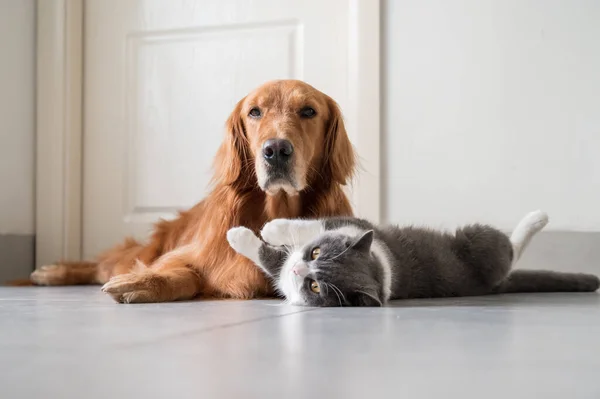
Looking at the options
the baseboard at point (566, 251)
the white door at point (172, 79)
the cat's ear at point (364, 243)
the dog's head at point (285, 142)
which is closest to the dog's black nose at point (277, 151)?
the dog's head at point (285, 142)

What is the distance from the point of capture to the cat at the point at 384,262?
163cm

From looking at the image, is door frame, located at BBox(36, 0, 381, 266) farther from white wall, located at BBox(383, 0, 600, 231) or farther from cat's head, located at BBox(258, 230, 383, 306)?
cat's head, located at BBox(258, 230, 383, 306)

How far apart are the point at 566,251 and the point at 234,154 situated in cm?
145

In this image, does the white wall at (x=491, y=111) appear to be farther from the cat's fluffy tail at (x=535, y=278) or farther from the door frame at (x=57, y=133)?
the door frame at (x=57, y=133)

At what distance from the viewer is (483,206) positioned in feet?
9.42

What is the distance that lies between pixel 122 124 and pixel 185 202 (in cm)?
51

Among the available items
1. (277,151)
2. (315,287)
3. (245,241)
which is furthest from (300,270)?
(277,151)

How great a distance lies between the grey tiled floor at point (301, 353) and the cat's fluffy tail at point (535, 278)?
59 centimetres

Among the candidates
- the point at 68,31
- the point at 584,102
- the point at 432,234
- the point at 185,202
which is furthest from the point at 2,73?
the point at 584,102

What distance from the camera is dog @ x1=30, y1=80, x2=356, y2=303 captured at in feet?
6.59

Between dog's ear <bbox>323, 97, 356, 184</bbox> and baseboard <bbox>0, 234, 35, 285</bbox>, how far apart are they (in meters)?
1.68

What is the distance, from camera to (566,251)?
2799 mm

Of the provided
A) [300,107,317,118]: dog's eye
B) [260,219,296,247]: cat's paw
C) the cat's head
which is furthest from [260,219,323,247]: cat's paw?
[300,107,317,118]: dog's eye

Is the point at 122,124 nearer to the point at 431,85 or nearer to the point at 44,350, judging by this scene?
the point at 431,85
